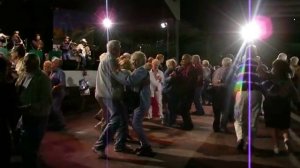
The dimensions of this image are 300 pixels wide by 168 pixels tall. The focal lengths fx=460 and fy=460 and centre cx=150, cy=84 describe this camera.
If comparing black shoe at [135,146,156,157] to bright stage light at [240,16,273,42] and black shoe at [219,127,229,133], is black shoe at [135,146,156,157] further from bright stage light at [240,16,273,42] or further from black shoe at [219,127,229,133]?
bright stage light at [240,16,273,42]

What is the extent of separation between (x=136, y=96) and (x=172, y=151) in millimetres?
1515

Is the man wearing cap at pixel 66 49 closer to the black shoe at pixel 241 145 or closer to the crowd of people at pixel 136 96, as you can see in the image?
the crowd of people at pixel 136 96

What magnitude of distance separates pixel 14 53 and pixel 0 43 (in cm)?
649

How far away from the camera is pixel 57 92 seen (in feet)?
39.3

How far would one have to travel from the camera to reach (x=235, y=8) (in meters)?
19.0

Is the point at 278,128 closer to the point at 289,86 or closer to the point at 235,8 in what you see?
the point at 289,86

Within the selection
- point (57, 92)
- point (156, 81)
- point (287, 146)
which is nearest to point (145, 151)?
point (287, 146)

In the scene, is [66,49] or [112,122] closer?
[112,122]

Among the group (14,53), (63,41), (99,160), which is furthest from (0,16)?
(99,160)

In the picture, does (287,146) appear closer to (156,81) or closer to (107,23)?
(156,81)

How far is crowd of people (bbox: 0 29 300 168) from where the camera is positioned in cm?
650

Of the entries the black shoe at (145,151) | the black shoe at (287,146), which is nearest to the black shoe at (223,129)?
the black shoe at (287,146)

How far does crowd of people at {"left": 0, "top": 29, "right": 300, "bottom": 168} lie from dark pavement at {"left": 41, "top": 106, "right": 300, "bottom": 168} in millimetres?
337

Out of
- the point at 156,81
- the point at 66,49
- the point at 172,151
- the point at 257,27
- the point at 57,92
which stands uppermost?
the point at 257,27
